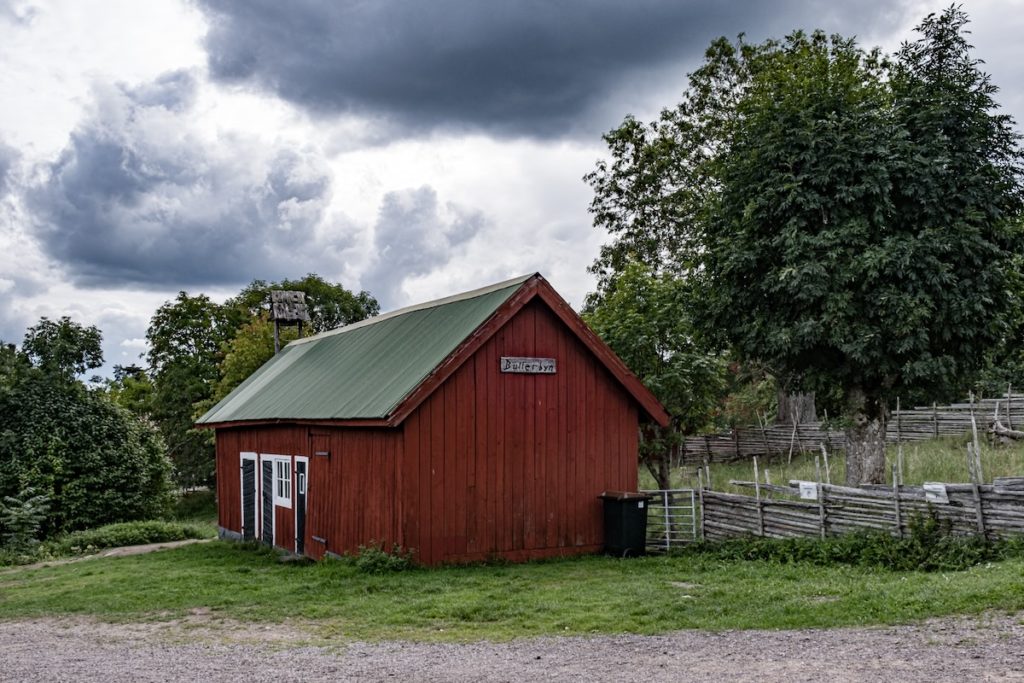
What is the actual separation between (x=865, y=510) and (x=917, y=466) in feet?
36.0

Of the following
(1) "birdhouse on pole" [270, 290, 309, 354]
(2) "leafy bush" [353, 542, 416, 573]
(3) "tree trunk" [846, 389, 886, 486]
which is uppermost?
(1) "birdhouse on pole" [270, 290, 309, 354]

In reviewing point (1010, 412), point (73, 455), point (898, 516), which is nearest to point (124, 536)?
point (73, 455)

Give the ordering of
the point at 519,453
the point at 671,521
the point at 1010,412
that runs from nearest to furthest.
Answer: the point at 519,453
the point at 671,521
the point at 1010,412

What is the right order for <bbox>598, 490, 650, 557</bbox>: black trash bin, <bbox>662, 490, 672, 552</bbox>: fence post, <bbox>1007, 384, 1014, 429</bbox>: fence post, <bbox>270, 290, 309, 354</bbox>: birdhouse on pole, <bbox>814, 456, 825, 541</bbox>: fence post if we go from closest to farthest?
<bbox>814, 456, 825, 541</bbox>: fence post → <bbox>598, 490, 650, 557</bbox>: black trash bin → <bbox>662, 490, 672, 552</bbox>: fence post → <bbox>1007, 384, 1014, 429</bbox>: fence post → <bbox>270, 290, 309, 354</bbox>: birdhouse on pole

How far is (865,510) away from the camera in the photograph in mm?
13953

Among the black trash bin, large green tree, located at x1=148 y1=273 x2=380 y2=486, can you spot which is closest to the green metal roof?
the black trash bin

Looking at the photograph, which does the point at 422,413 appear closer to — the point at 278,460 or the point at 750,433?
the point at 278,460

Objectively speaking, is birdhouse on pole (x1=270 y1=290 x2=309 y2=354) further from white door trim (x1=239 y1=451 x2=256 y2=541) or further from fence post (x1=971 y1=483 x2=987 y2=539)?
fence post (x1=971 y1=483 x2=987 y2=539)

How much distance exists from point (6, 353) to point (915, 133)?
82.2ft

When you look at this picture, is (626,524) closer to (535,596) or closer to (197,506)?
(535,596)

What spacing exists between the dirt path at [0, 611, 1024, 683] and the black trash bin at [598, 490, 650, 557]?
630cm

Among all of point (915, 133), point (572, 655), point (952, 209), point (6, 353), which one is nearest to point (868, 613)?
point (572, 655)

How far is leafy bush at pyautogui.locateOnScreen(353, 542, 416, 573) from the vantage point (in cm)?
1416

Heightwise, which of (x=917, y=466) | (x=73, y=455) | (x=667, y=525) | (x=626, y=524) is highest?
(x=73, y=455)
